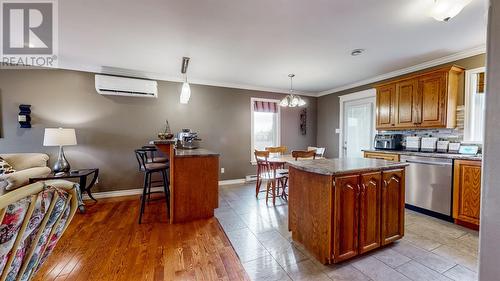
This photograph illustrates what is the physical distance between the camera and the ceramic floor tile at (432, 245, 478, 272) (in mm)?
1812

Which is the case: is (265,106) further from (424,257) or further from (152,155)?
(424,257)

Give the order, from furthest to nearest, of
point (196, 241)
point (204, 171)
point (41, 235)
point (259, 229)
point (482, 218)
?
point (204, 171) → point (259, 229) → point (196, 241) → point (41, 235) → point (482, 218)

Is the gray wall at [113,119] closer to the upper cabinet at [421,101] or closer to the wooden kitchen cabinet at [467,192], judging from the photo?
the upper cabinet at [421,101]

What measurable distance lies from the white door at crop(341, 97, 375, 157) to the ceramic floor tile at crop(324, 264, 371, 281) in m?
3.19

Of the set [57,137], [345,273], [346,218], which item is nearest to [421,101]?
[346,218]

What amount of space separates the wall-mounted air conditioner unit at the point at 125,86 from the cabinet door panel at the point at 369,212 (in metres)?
3.78

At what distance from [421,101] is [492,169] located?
11.3 ft

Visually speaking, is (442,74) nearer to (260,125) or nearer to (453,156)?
(453,156)

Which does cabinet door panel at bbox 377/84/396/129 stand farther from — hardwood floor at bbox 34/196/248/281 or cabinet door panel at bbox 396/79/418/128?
hardwood floor at bbox 34/196/248/281

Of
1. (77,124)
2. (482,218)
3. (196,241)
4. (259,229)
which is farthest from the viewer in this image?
(77,124)

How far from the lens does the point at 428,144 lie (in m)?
3.27

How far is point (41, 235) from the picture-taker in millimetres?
942

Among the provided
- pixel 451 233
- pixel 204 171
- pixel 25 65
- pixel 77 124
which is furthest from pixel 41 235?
pixel 25 65

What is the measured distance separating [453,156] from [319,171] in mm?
2185
